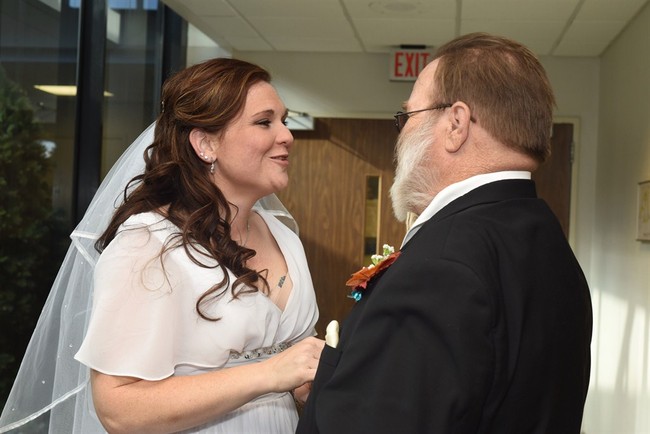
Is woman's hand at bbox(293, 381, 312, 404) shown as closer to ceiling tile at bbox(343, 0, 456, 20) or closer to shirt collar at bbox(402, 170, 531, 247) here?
shirt collar at bbox(402, 170, 531, 247)

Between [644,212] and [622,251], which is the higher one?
[644,212]

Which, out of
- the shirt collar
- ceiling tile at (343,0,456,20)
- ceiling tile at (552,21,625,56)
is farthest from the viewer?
ceiling tile at (552,21,625,56)

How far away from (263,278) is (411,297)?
799 millimetres

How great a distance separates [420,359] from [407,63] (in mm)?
4708

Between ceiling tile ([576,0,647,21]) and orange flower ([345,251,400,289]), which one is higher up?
ceiling tile ([576,0,647,21])

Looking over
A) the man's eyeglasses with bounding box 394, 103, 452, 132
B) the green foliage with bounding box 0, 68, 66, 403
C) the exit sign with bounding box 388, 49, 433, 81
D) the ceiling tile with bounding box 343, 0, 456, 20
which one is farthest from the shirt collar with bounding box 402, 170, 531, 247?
the exit sign with bounding box 388, 49, 433, 81

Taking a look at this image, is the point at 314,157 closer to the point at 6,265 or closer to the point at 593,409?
the point at 593,409

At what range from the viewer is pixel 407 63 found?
558 cm

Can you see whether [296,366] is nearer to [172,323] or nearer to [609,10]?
[172,323]

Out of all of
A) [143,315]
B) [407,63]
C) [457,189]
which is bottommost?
[143,315]

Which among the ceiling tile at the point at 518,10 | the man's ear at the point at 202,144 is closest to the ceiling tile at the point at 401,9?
the ceiling tile at the point at 518,10

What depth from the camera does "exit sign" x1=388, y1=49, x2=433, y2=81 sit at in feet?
18.1

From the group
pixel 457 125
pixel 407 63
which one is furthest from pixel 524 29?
pixel 457 125

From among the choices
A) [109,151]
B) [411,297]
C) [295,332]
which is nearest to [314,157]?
[109,151]
